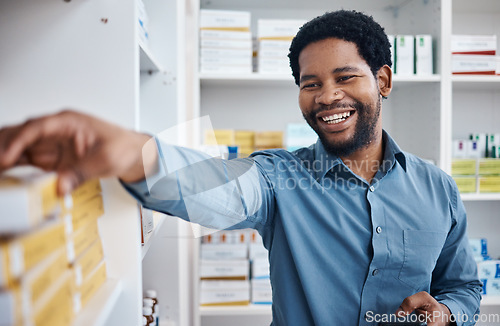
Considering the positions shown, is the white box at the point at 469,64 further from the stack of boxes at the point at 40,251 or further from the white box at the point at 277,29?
the stack of boxes at the point at 40,251

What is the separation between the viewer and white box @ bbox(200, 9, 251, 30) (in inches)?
70.7

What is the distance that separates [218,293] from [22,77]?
144 centimetres

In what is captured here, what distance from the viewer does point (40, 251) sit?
1.15ft

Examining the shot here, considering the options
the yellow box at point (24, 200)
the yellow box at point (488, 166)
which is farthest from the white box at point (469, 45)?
the yellow box at point (24, 200)

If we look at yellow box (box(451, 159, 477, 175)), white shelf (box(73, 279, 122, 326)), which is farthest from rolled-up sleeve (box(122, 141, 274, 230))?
yellow box (box(451, 159, 477, 175))

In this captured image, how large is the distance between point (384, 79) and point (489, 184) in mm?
1144

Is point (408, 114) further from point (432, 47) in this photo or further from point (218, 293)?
point (218, 293)

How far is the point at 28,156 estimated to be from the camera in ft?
1.31

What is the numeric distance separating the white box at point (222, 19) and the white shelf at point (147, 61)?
63 cm

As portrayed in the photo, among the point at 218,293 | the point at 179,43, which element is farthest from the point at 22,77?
the point at 218,293

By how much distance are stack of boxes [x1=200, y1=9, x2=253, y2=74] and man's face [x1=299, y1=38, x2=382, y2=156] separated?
759 mm

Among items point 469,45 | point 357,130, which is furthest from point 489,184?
point 357,130

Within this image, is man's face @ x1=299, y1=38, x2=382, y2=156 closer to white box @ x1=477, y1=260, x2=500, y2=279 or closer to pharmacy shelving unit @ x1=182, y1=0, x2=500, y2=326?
pharmacy shelving unit @ x1=182, y1=0, x2=500, y2=326

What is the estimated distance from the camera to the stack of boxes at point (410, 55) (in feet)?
5.94
